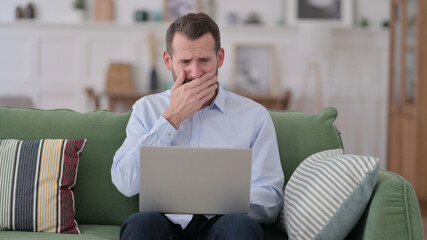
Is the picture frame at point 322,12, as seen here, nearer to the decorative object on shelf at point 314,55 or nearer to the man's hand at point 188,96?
the decorative object on shelf at point 314,55

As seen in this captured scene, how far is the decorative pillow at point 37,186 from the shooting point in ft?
6.04

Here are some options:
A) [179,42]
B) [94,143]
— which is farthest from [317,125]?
[94,143]

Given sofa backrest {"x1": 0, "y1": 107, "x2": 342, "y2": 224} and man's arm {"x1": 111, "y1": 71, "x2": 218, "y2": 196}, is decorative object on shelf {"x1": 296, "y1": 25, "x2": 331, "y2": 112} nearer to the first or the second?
sofa backrest {"x1": 0, "y1": 107, "x2": 342, "y2": 224}

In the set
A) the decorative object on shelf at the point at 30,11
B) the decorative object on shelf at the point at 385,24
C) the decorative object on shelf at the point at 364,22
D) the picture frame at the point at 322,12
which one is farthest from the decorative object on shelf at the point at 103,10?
the decorative object on shelf at the point at 385,24

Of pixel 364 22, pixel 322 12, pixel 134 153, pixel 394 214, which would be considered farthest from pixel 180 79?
pixel 364 22

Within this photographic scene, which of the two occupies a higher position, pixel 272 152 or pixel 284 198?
pixel 272 152

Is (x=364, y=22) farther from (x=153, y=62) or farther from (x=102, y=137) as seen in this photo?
(x=102, y=137)

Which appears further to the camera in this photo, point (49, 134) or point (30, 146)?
point (49, 134)

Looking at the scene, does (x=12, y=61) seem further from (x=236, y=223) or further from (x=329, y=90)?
(x=236, y=223)

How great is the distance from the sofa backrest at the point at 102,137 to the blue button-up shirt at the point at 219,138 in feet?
0.58

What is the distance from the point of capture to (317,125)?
6.87 feet

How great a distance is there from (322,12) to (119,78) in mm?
2222

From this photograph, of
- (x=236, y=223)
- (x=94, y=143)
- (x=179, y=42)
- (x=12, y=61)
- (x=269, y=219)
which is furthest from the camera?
(x=12, y=61)

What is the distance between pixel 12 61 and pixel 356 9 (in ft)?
11.9
